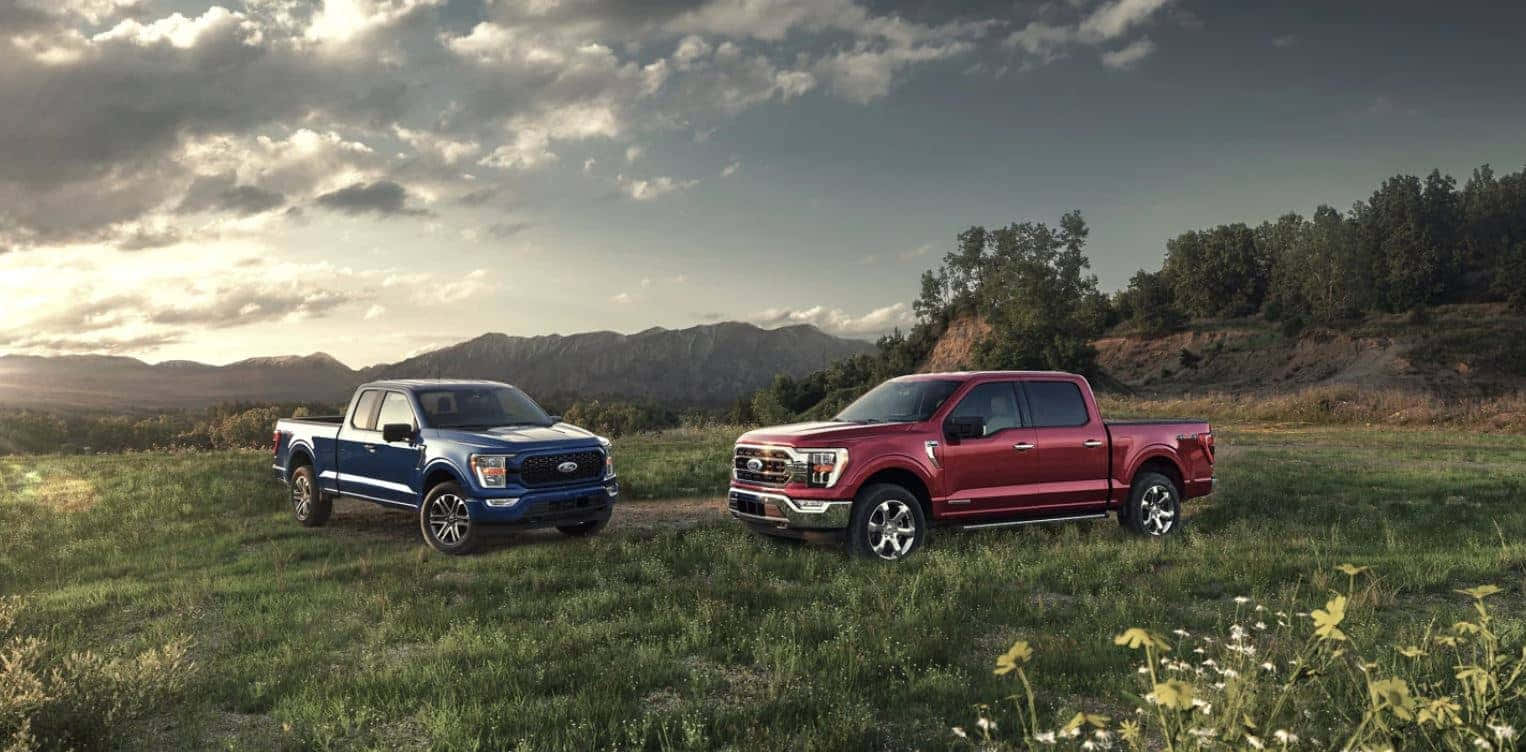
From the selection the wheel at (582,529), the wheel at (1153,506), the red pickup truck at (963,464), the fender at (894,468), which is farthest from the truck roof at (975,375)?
the wheel at (582,529)

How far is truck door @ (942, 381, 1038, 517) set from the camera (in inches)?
406

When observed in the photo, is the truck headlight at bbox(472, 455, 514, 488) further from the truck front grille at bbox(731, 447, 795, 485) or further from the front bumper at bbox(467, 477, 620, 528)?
→ the truck front grille at bbox(731, 447, 795, 485)

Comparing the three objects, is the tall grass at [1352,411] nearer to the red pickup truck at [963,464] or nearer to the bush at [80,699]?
the red pickup truck at [963,464]

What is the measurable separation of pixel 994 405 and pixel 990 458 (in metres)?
0.69

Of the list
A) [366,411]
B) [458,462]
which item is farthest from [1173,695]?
[366,411]

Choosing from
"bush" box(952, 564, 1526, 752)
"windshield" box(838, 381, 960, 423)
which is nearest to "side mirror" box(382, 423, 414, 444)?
"windshield" box(838, 381, 960, 423)

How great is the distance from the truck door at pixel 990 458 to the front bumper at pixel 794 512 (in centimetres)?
139

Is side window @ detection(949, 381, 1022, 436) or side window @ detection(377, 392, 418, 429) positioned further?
side window @ detection(377, 392, 418, 429)

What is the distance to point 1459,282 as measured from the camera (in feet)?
295

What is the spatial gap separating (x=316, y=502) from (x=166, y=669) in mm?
7605

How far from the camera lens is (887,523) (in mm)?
9891

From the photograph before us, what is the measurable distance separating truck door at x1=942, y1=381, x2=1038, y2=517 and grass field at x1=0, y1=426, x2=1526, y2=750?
549 millimetres

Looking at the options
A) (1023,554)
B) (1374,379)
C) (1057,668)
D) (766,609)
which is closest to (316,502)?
(766,609)

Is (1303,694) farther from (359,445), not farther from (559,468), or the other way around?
(359,445)
